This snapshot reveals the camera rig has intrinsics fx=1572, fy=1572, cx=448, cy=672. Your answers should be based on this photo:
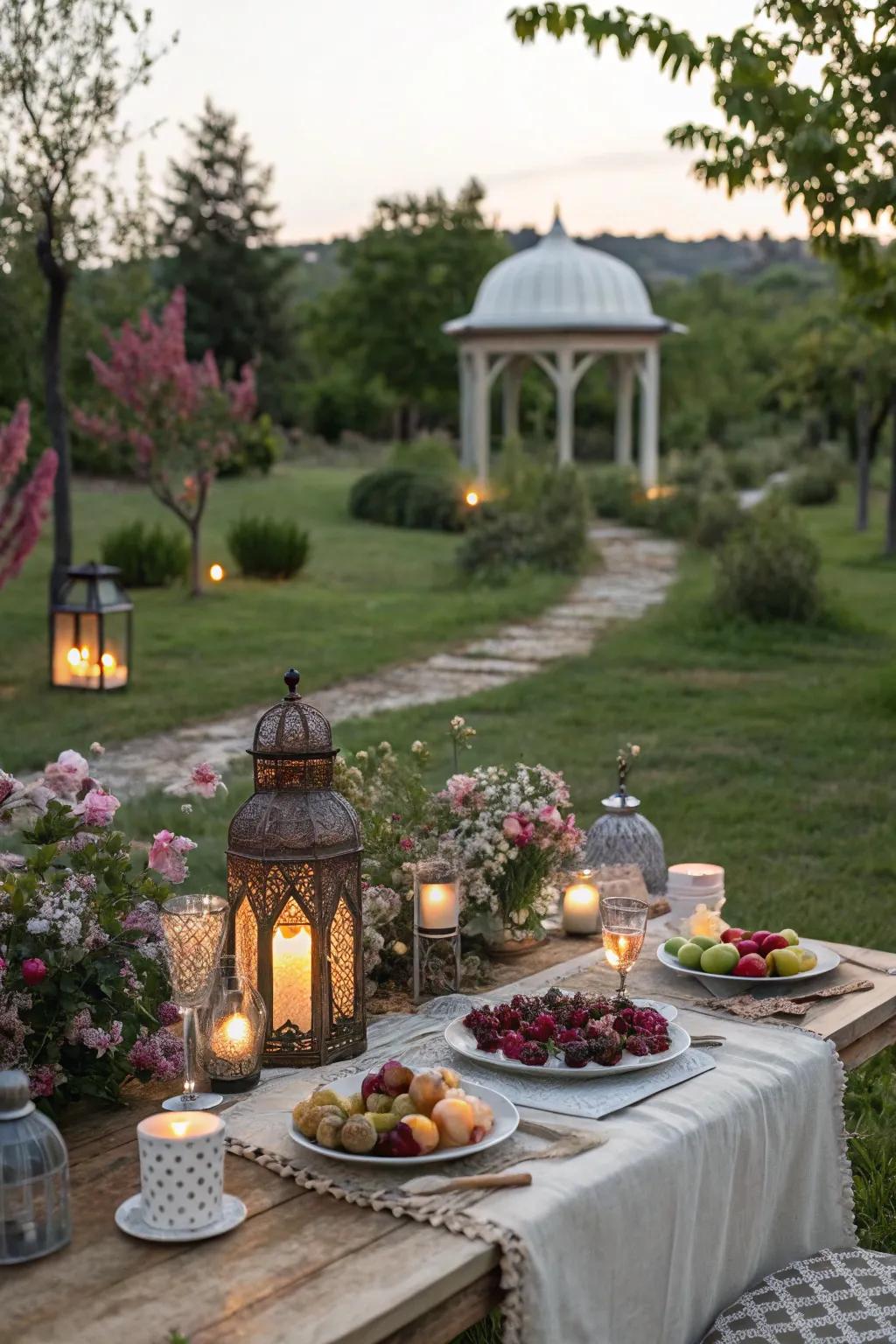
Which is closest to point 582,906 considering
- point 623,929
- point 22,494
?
point 623,929

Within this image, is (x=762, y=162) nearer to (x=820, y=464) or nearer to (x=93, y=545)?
(x=93, y=545)

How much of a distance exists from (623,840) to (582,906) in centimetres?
31

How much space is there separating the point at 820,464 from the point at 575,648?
695 inches

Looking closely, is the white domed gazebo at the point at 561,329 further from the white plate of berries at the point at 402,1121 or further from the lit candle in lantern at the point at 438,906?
the white plate of berries at the point at 402,1121

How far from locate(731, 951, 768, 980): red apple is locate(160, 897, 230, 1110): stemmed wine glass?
1185 mm

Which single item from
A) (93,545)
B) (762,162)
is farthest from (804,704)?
(93,545)

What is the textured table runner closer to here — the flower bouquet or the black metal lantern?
the flower bouquet

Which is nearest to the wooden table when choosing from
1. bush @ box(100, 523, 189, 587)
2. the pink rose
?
the pink rose

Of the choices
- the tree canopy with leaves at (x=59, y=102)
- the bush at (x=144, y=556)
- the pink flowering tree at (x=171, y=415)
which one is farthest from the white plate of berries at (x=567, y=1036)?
the bush at (x=144, y=556)

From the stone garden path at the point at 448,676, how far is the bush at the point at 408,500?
4.51 metres

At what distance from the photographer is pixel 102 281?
614 inches

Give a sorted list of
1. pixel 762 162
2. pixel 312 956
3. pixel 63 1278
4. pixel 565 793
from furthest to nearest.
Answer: pixel 762 162, pixel 565 793, pixel 312 956, pixel 63 1278

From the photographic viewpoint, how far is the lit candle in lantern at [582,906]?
3697 millimetres

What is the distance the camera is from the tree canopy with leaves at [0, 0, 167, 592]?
1043 centimetres
